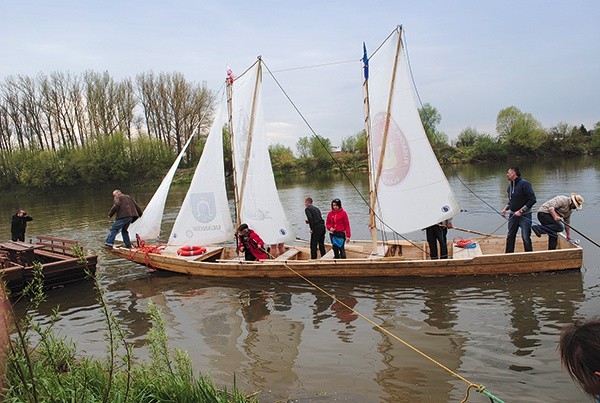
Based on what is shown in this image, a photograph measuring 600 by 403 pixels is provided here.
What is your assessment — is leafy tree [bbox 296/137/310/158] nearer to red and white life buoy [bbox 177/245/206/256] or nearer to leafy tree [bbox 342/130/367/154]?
leafy tree [bbox 342/130/367/154]

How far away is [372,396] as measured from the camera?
6281 mm

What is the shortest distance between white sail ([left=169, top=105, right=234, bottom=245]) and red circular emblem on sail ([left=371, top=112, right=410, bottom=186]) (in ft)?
15.6

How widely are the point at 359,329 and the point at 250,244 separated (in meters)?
5.03

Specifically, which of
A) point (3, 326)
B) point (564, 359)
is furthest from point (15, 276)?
point (564, 359)

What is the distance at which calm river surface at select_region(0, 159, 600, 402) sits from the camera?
21.6 ft

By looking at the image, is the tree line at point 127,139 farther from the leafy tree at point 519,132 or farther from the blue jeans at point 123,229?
the blue jeans at point 123,229

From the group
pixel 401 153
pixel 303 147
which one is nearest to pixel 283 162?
pixel 303 147

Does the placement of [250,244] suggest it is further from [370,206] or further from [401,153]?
[401,153]

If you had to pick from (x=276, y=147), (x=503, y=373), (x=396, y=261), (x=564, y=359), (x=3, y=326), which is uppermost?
(x=276, y=147)

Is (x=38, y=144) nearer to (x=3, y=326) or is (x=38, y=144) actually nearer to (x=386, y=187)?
(x=386, y=187)

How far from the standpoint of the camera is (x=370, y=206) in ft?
42.2

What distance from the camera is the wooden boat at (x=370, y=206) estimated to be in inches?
461

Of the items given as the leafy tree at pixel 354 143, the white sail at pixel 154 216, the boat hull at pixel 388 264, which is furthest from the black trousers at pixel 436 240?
the leafy tree at pixel 354 143

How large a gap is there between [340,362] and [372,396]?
122 cm
